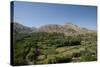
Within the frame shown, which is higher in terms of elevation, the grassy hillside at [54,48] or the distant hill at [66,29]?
the distant hill at [66,29]

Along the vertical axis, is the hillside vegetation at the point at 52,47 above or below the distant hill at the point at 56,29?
below

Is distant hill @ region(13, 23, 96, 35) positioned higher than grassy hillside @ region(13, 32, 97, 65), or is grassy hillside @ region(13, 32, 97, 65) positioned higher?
distant hill @ region(13, 23, 96, 35)

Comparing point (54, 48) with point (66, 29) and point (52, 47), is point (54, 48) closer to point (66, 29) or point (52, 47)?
point (52, 47)

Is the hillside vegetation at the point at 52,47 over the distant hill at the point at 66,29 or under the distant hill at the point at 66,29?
under

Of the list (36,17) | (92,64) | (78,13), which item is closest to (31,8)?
(36,17)

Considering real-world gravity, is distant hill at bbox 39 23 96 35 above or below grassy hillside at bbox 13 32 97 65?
above

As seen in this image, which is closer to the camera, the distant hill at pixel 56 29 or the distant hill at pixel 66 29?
the distant hill at pixel 56 29

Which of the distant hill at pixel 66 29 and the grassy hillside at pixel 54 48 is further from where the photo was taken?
the distant hill at pixel 66 29

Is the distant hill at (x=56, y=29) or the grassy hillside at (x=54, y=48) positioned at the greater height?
the distant hill at (x=56, y=29)

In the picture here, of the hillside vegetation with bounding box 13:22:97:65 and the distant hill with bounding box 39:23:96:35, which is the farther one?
the distant hill with bounding box 39:23:96:35

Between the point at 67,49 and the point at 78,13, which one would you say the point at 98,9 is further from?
the point at 67,49
